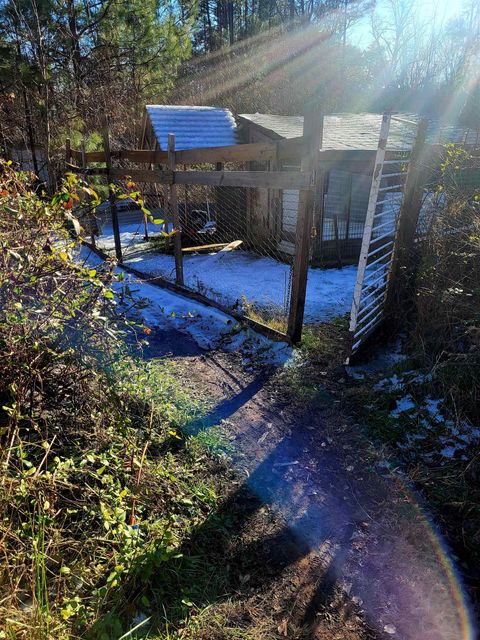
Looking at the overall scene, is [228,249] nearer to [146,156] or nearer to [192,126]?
[146,156]

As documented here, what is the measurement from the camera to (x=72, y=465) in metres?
2.14

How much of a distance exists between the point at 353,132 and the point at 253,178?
5.66 meters

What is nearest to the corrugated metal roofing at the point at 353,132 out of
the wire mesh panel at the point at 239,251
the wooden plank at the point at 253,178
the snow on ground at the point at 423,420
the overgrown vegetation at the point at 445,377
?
the wire mesh panel at the point at 239,251

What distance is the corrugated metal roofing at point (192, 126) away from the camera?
1020 cm

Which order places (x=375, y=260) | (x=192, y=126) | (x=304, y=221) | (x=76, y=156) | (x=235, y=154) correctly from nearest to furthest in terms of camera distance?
(x=304, y=221)
(x=375, y=260)
(x=235, y=154)
(x=76, y=156)
(x=192, y=126)

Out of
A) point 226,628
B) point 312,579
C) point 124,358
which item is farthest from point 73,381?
point 312,579

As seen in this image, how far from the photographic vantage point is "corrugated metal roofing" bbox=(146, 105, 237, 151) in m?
10.2

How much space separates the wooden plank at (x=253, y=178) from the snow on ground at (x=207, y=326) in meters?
1.67

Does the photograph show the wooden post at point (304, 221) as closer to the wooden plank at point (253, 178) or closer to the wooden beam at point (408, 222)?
the wooden plank at point (253, 178)

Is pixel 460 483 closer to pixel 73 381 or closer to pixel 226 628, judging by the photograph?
pixel 226 628

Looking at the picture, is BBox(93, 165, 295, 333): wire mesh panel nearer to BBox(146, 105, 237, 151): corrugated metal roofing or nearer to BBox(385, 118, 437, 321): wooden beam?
BBox(146, 105, 237, 151): corrugated metal roofing

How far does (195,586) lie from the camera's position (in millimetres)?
2023

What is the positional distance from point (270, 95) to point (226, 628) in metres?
23.7

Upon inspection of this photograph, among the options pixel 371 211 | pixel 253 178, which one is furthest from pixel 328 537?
pixel 253 178
